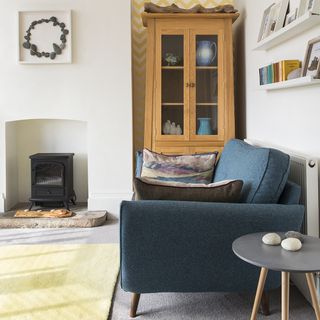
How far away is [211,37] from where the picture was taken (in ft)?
15.5

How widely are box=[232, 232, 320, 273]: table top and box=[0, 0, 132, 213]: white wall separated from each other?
2.93m

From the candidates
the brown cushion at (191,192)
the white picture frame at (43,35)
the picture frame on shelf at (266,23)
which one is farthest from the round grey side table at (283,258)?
the white picture frame at (43,35)

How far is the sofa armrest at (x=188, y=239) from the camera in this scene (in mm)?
2273

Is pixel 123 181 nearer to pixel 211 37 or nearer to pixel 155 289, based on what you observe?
pixel 211 37

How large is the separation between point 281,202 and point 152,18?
9.19 feet

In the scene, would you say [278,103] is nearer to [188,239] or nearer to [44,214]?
[188,239]

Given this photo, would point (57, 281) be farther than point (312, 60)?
Yes

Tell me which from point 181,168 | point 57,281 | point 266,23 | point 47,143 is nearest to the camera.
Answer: point 57,281

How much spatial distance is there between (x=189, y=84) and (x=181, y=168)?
1.55 meters

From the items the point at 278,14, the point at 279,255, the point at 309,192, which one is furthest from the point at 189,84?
the point at 279,255

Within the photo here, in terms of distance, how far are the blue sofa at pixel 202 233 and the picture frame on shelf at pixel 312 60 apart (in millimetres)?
474

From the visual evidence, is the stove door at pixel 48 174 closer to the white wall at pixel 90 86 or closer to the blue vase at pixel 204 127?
the white wall at pixel 90 86

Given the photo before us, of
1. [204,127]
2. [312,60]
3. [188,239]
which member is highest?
[312,60]

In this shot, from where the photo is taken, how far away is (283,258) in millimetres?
1790
